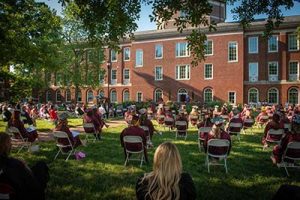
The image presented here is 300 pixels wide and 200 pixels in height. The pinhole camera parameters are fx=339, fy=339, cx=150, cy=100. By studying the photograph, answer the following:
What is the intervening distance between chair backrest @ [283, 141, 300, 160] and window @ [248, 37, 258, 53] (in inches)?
1442

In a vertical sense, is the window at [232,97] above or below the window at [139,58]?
below

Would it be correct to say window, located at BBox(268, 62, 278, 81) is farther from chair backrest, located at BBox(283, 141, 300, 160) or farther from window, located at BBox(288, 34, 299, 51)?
chair backrest, located at BBox(283, 141, 300, 160)

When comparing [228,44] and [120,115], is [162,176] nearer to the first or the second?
[120,115]

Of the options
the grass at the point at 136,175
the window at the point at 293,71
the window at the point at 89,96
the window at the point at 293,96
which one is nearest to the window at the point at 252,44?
the window at the point at 293,71

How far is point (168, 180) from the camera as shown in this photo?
377cm

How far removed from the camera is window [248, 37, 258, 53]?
43.2 metres

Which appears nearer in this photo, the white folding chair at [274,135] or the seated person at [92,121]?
the white folding chair at [274,135]

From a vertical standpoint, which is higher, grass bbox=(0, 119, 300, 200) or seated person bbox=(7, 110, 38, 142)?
seated person bbox=(7, 110, 38, 142)

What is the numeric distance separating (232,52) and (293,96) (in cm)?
928

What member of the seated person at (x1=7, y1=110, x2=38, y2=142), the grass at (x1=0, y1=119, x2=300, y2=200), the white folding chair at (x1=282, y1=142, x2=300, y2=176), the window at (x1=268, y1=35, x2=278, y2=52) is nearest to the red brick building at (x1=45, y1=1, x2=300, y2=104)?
the window at (x1=268, y1=35, x2=278, y2=52)

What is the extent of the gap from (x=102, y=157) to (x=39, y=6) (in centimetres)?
788

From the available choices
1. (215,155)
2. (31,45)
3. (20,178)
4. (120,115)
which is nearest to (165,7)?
(215,155)

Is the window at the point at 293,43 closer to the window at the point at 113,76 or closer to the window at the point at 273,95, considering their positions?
the window at the point at 273,95

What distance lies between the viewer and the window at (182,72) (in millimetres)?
A: 46763
